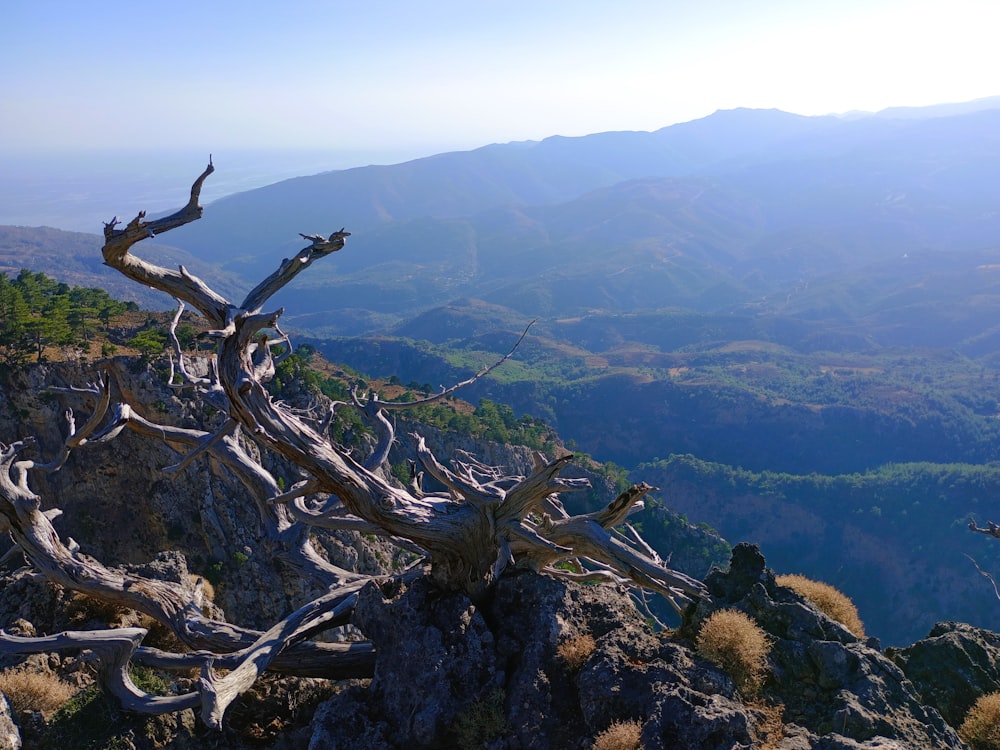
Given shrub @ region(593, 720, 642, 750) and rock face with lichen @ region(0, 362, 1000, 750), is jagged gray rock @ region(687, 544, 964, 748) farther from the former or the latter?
shrub @ region(593, 720, 642, 750)

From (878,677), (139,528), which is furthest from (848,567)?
(878,677)

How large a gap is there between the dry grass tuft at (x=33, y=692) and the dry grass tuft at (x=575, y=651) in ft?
18.2

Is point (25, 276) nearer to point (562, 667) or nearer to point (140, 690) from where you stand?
point (140, 690)

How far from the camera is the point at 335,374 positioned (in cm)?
6372

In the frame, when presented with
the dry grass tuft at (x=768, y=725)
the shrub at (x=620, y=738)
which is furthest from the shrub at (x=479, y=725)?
the dry grass tuft at (x=768, y=725)

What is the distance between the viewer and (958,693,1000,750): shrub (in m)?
7.10

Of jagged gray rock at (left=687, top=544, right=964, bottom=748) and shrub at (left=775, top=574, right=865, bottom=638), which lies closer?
jagged gray rock at (left=687, top=544, right=964, bottom=748)

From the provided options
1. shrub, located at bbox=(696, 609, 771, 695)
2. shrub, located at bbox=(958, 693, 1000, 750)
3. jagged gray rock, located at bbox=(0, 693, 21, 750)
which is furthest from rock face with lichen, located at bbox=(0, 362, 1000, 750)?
jagged gray rock, located at bbox=(0, 693, 21, 750)

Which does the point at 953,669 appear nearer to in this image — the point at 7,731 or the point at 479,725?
the point at 479,725

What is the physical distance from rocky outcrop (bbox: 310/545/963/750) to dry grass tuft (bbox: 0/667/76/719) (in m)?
3.02

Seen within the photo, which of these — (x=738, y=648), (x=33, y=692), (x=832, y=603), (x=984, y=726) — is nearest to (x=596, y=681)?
(x=738, y=648)

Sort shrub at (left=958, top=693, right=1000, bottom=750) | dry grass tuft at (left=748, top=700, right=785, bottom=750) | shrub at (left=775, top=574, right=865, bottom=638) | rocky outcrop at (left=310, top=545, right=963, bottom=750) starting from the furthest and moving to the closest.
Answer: shrub at (left=775, top=574, right=865, bottom=638) < shrub at (left=958, top=693, right=1000, bottom=750) < rocky outcrop at (left=310, top=545, right=963, bottom=750) < dry grass tuft at (left=748, top=700, right=785, bottom=750)

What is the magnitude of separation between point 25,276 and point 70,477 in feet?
70.1

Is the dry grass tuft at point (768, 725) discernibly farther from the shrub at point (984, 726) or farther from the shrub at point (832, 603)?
the shrub at point (832, 603)
